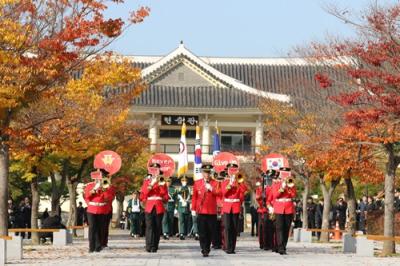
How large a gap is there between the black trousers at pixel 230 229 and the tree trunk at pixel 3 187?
4.65 meters

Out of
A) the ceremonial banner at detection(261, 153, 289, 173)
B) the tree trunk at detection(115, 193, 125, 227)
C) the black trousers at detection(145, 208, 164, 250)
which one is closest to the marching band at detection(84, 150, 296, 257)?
the black trousers at detection(145, 208, 164, 250)

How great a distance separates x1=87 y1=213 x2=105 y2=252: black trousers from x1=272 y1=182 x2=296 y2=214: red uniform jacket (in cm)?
372

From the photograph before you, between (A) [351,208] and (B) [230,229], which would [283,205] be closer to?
(B) [230,229]

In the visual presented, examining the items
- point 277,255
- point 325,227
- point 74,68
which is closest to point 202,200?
point 277,255

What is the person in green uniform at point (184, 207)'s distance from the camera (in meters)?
34.1

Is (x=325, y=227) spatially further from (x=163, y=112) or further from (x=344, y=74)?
(x=163, y=112)

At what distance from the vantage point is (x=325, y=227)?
3469 centimetres

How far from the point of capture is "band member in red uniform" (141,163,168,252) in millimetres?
23922

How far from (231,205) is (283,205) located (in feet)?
3.64

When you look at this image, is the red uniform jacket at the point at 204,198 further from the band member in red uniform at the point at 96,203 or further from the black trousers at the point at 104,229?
the black trousers at the point at 104,229

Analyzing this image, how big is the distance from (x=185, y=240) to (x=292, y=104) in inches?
284

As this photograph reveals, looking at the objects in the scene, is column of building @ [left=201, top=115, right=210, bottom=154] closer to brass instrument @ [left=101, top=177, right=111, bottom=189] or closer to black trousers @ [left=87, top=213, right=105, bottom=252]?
black trousers @ [left=87, top=213, right=105, bottom=252]

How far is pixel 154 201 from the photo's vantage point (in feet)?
78.9

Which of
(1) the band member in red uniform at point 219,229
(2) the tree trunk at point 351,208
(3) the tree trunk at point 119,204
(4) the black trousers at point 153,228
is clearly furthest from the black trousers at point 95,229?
(3) the tree trunk at point 119,204
